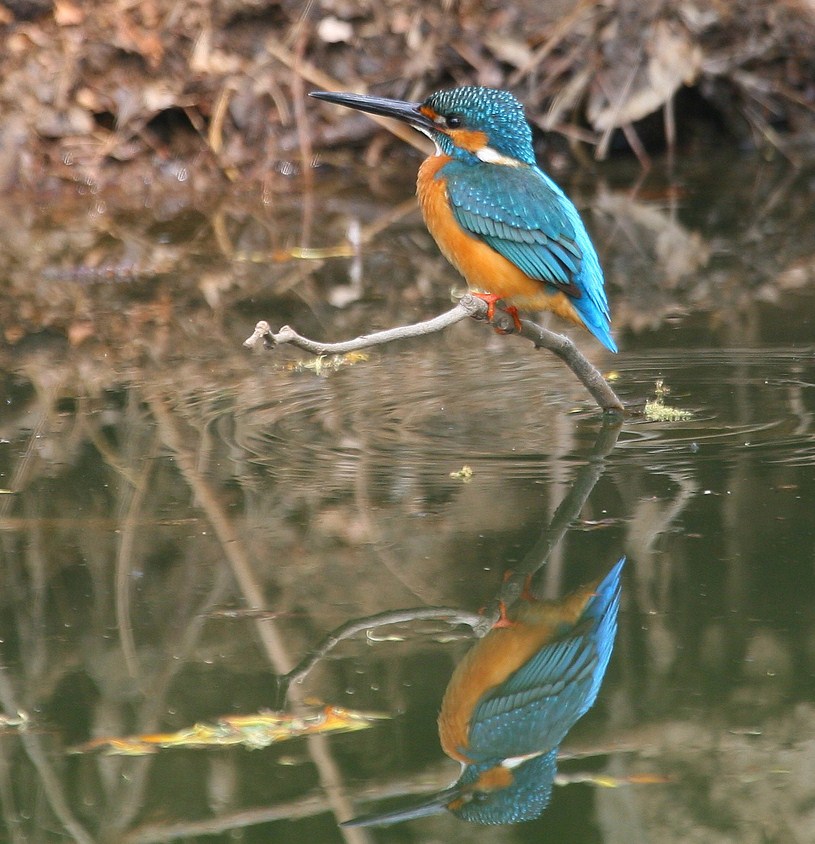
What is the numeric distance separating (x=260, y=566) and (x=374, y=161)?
20.3 feet

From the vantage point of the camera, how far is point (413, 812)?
103 inches

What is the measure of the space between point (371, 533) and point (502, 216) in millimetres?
1049

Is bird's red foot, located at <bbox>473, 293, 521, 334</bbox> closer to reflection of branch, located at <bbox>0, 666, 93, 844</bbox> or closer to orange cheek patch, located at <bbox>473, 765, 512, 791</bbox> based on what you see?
orange cheek patch, located at <bbox>473, 765, 512, 791</bbox>

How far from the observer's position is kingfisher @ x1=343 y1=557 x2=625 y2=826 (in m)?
2.66

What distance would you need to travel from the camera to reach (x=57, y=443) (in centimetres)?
460

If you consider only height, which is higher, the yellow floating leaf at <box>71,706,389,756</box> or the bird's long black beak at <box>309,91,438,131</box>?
the bird's long black beak at <box>309,91,438,131</box>

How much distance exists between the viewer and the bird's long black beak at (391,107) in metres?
4.53

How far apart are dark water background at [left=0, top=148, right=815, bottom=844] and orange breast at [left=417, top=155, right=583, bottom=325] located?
48 centimetres

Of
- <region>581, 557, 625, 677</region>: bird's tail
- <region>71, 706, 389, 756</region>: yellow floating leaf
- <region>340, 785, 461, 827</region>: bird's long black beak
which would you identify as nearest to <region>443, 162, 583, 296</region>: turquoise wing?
<region>581, 557, 625, 677</region>: bird's tail

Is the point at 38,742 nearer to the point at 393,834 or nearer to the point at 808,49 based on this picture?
the point at 393,834

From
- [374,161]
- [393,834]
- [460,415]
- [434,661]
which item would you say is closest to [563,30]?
[374,161]

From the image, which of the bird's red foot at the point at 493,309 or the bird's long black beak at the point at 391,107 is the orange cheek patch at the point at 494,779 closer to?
the bird's red foot at the point at 493,309

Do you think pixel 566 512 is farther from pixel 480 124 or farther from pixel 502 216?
pixel 480 124

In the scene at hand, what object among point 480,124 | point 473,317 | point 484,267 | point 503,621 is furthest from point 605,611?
point 480,124
